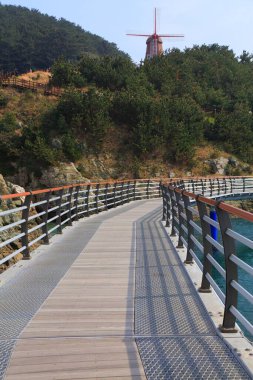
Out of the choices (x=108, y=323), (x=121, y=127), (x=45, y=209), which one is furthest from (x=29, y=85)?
(x=108, y=323)

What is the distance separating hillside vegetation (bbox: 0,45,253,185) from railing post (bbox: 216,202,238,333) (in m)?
32.1

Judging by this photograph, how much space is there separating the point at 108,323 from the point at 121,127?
3961 cm

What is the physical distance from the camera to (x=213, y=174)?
1603 inches

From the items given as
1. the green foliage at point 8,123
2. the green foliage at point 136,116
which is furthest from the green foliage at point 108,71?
the green foliage at point 8,123

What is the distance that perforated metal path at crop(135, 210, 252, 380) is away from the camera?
3447 millimetres

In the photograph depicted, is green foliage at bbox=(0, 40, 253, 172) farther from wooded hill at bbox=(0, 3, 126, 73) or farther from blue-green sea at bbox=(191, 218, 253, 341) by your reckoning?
wooded hill at bbox=(0, 3, 126, 73)

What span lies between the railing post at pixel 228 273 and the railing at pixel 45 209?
2.88m

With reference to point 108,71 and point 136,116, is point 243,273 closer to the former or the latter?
point 136,116

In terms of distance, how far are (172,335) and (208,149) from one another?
40.8 m

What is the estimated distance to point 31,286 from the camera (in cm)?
600

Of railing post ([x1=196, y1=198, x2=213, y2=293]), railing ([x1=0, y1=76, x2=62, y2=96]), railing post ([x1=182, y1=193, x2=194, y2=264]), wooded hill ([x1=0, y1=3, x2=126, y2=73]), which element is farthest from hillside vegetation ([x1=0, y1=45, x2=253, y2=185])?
wooded hill ([x1=0, y1=3, x2=126, y2=73])

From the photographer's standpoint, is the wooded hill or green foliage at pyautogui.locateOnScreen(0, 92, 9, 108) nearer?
green foliage at pyautogui.locateOnScreen(0, 92, 9, 108)

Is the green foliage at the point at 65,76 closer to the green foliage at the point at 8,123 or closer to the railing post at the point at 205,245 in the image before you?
the green foliage at the point at 8,123

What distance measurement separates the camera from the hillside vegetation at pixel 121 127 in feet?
125
